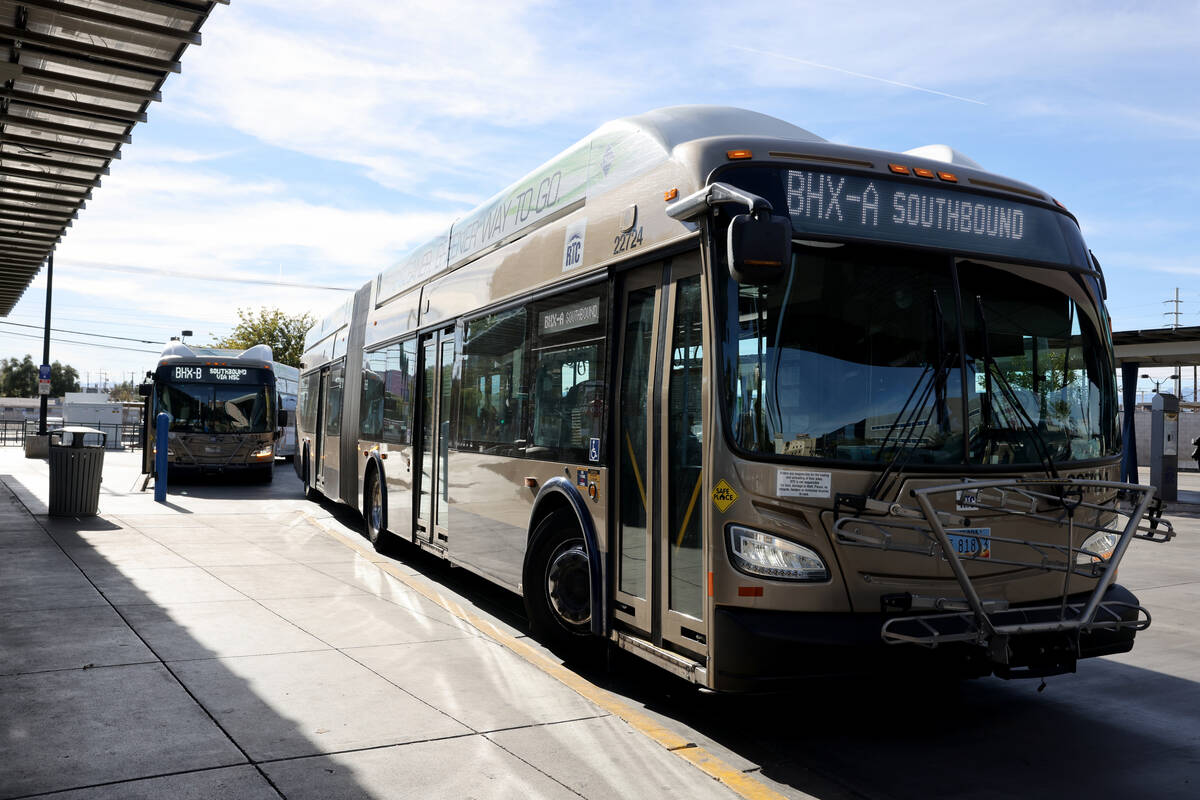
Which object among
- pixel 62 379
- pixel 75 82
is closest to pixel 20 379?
pixel 62 379

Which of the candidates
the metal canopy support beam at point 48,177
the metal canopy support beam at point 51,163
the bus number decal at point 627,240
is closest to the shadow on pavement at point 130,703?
the bus number decal at point 627,240

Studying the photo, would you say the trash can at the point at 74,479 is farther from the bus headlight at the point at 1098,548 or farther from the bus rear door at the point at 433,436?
the bus headlight at the point at 1098,548

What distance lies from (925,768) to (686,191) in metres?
3.09

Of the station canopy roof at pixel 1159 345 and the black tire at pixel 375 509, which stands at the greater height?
the station canopy roof at pixel 1159 345

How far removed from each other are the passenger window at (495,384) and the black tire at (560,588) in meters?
0.83

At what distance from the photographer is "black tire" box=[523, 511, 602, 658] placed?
6.49 m

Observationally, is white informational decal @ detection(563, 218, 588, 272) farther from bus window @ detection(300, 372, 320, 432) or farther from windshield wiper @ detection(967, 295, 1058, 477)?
bus window @ detection(300, 372, 320, 432)

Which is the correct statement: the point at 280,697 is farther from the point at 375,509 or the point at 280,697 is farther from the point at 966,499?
the point at 375,509

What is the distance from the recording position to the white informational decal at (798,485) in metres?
4.75

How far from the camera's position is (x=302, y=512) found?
17188 millimetres

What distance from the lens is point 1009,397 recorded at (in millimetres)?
5164

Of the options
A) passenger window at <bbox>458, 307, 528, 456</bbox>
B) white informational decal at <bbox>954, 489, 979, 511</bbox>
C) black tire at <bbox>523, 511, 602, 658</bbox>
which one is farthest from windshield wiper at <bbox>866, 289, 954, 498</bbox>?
passenger window at <bbox>458, 307, 528, 456</bbox>

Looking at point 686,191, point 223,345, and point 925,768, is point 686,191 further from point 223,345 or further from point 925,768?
point 223,345

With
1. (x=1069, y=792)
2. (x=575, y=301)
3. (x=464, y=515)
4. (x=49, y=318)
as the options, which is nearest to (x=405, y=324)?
(x=464, y=515)
